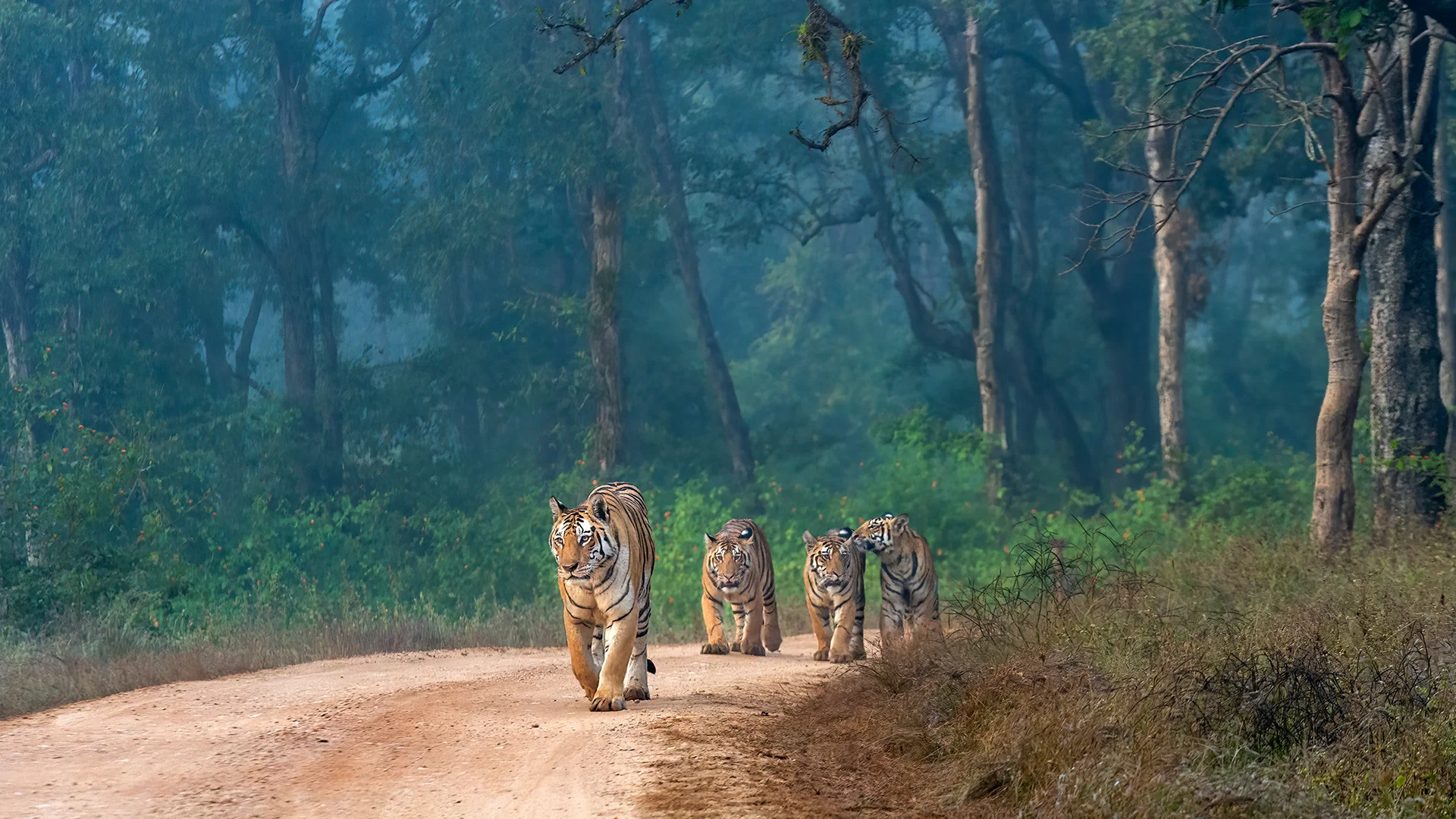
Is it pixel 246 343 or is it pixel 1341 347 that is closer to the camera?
pixel 1341 347

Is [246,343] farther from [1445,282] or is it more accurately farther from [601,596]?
[601,596]

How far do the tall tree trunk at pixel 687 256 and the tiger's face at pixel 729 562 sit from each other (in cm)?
1395

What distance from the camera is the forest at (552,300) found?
19000 mm

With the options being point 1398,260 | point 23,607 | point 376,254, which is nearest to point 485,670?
point 23,607

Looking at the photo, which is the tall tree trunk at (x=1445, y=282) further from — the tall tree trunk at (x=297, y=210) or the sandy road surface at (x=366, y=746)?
the tall tree trunk at (x=297, y=210)

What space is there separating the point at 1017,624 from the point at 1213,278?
32.2 metres

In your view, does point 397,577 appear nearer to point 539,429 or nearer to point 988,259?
point 539,429

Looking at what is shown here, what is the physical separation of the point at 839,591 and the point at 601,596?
12.1ft

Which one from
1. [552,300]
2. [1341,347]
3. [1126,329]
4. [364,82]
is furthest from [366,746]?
[364,82]

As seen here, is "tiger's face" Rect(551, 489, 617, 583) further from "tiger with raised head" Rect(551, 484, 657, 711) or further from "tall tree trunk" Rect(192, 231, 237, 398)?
"tall tree trunk" Rect(192, 231, 237, 398)

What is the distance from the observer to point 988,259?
22.0 meters

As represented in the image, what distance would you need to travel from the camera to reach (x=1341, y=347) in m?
10.7

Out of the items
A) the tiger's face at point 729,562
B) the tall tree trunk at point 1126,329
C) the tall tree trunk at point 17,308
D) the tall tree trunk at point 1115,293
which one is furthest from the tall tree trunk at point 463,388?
the tiger's face at point 729,562

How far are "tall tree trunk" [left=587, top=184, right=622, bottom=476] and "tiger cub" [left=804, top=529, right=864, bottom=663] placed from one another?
13050 millimetres
